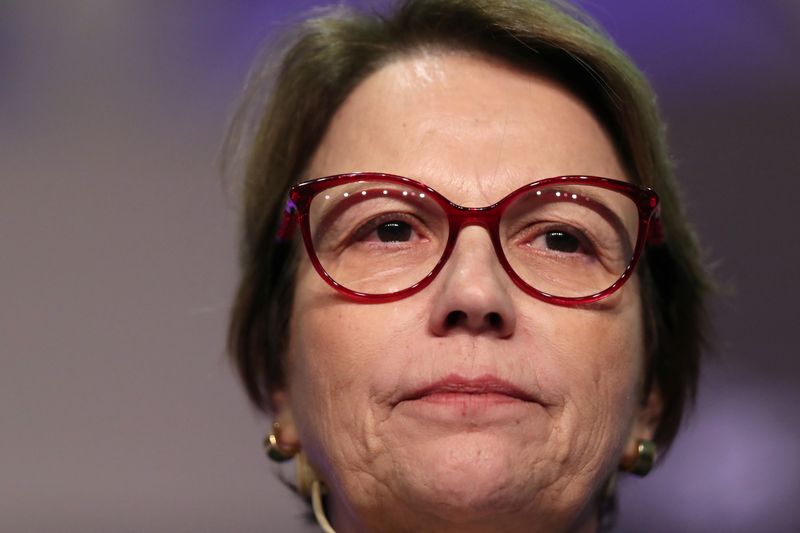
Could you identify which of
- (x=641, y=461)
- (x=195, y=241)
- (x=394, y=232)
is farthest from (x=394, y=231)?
(x=195, y=241)

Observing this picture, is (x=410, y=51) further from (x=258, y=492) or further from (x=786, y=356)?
(x=786, y=356)

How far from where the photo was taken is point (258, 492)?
1878 mm

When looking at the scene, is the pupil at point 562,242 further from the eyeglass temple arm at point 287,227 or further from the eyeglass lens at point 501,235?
the eyeglass temple arm at point 287,227

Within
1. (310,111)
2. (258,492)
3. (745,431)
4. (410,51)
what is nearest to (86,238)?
(258,492)

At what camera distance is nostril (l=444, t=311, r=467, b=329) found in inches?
42.3

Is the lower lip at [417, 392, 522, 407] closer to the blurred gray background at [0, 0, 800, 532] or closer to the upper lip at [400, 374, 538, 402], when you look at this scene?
the upper lip at [400, 374, 538, 402]

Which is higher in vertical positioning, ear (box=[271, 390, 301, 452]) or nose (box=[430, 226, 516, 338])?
nose (box=[430, 226, 516, 338])

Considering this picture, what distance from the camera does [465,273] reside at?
3.57ft

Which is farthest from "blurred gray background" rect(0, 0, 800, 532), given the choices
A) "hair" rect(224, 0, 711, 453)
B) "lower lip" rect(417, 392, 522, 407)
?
"lower lip" rect(417, 392, 522, 407)

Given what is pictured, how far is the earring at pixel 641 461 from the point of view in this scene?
133 centimetres

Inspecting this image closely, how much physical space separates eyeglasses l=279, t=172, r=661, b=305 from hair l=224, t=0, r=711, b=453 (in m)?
0.13

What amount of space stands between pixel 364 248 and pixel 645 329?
41 centimetres

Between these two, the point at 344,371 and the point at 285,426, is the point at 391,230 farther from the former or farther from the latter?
the point at 285,426

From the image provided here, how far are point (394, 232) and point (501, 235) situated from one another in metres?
0.14
